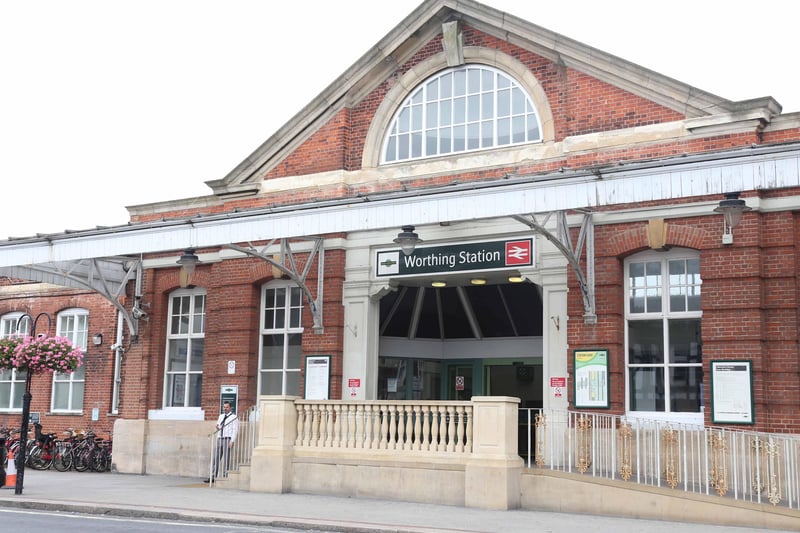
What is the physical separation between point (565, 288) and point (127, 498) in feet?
26.1

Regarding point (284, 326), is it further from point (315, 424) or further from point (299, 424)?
point (315, 424)

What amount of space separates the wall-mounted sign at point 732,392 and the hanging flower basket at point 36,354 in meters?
11.7

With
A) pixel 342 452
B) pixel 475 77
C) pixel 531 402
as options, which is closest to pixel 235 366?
pixel 342 452

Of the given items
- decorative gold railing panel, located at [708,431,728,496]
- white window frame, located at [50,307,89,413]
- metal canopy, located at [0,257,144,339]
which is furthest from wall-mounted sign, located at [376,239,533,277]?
white window frame, located at [50,307,89,413]

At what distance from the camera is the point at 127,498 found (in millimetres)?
14727

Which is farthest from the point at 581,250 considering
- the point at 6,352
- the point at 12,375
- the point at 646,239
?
the point at 12,375

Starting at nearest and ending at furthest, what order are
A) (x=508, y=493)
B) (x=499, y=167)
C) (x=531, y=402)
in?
1. (x=508, y=493)
2. (x=499, y=167)
3. (x=531, y=402)

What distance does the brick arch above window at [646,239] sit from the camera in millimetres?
14664

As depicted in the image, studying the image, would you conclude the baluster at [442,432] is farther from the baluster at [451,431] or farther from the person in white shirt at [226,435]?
the person in white shirt at [226,435]

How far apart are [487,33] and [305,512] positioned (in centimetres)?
953

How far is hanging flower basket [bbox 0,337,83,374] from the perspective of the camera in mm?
16938

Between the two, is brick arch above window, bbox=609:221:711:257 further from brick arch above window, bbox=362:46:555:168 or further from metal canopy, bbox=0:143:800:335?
brick arch above window, bbox=362:46:555:168

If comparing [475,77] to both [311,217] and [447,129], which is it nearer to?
[447,129]

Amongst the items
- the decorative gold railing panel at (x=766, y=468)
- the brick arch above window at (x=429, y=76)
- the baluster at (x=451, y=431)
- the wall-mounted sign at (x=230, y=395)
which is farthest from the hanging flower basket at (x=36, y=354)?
the decorative gold railing panel at (x=766, y=468)
